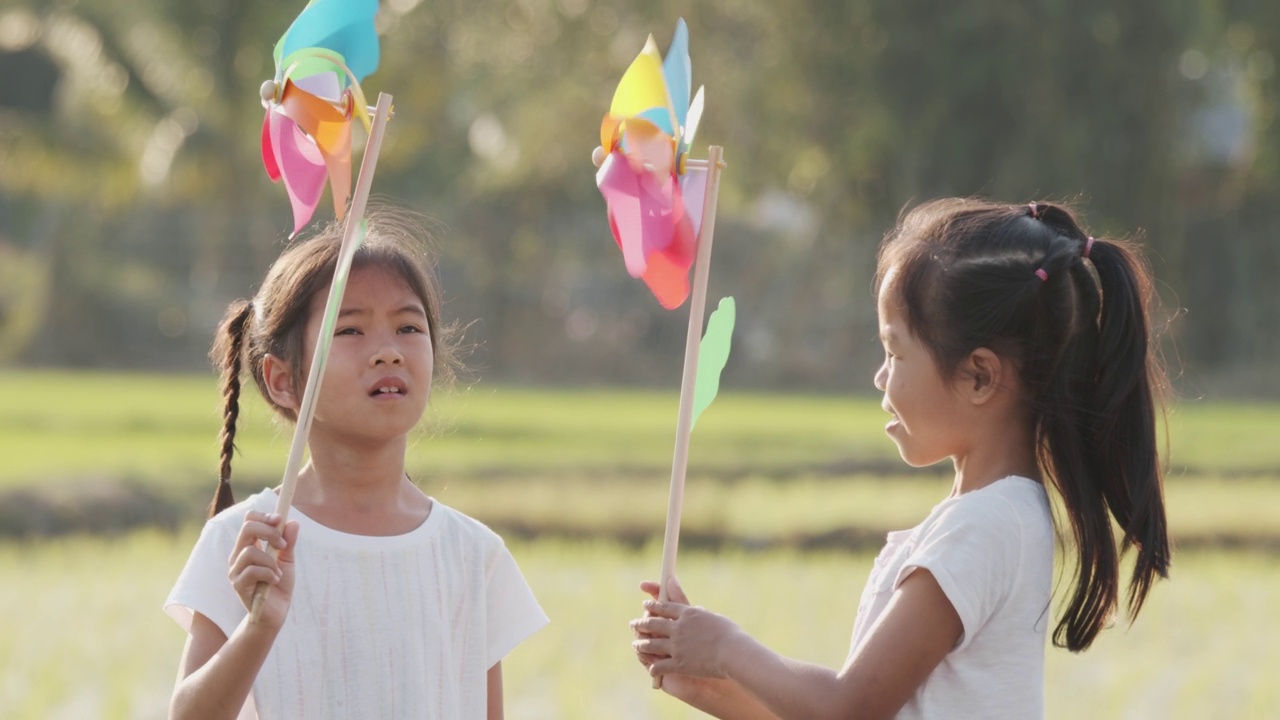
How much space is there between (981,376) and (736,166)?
19648 mm

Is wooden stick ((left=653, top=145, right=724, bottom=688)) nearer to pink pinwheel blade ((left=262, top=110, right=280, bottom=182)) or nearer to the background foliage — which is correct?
pink pinwheel blade ((left=262, top=110, right=280, bottom=182))

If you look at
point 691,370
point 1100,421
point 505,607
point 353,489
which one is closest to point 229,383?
point 353,489

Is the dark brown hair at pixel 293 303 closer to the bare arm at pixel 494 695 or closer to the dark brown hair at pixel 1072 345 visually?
the bare arm at pixel 494 695

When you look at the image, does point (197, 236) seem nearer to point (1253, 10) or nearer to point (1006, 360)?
point (1253, 10)

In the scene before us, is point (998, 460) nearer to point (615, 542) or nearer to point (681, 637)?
point (681, 637)

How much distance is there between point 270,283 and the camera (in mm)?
2361

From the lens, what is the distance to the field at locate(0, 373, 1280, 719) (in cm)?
495

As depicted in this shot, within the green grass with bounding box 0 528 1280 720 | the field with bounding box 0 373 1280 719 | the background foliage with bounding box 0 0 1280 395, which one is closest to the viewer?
the green grass with bounding box 0 528 1280 720

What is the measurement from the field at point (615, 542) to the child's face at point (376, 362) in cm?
40

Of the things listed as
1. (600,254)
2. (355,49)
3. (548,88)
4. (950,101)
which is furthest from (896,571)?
(548,88)

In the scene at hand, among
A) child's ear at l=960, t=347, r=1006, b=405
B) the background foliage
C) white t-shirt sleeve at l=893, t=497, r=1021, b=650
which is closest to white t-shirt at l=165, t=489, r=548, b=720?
white t-shirt sleeve at l=893, t=497, r=1021, b=650

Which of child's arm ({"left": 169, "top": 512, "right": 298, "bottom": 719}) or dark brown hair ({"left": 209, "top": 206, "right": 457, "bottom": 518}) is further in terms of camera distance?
dark brown hair ({"left": 209, "top": 206, "right": 457, "bottom": 518})

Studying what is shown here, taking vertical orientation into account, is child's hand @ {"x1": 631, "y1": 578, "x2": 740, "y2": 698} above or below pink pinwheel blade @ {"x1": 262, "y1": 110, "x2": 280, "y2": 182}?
below

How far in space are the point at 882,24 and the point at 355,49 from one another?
16.0m
